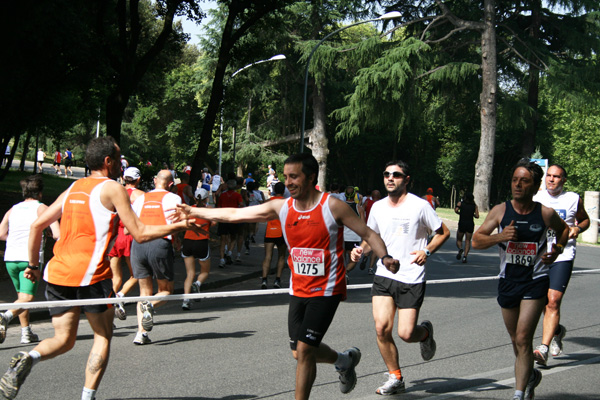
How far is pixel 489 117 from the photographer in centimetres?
3628

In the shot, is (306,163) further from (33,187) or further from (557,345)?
(557,345)

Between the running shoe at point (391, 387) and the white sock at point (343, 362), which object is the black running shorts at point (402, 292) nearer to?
the running shoe at point (391, 387)

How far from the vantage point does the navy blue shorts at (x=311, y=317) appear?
195 inches

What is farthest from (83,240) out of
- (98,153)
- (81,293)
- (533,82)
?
(533,82)

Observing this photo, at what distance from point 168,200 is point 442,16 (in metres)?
30.6

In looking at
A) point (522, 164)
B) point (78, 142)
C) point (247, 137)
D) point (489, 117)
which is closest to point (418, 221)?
point (522, 164)

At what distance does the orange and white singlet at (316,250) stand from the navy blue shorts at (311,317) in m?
0.05

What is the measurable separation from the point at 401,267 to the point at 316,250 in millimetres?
1376

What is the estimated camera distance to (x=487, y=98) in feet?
118

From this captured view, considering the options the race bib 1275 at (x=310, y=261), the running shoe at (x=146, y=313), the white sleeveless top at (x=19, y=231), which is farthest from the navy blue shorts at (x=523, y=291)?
the white sleeveless top at (x=19, y=231)

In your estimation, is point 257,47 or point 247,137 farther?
point 247,137

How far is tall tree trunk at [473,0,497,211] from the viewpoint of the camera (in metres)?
35.5

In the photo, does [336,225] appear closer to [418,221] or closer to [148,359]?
[418,221]

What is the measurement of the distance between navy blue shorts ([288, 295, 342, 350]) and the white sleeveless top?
3686mm
